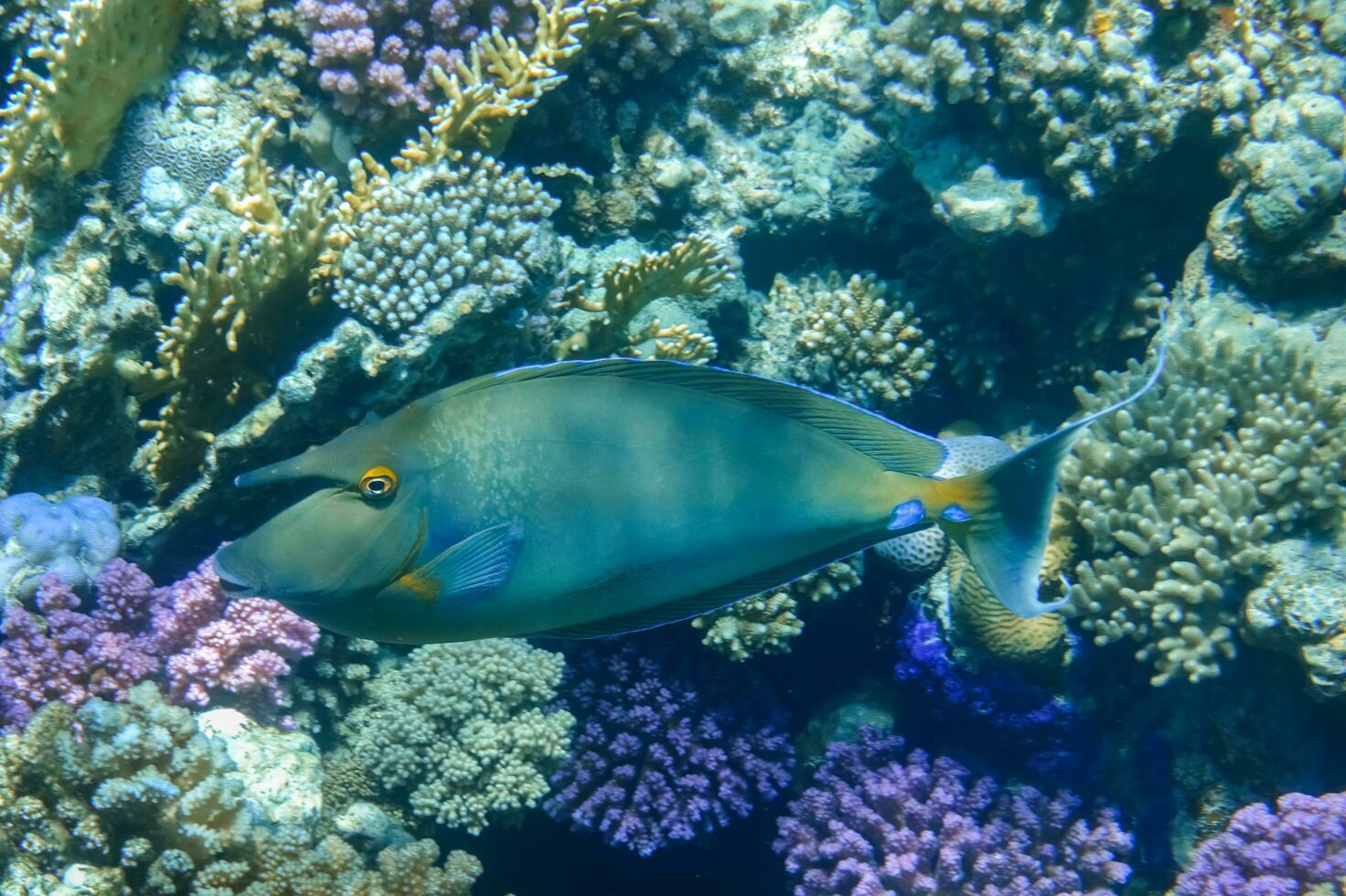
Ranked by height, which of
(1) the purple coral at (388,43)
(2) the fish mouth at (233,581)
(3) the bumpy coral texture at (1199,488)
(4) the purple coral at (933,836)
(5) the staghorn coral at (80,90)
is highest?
(1) the purple coral at (388,43)

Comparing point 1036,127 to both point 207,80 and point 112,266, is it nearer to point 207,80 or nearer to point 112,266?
point 207,80

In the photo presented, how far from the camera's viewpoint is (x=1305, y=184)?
3.83 metres

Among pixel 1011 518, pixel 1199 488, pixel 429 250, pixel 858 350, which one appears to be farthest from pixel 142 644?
pixel 1199 488

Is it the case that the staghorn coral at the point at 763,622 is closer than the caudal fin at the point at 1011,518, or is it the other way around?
the caudal fin at the point at 1011,518

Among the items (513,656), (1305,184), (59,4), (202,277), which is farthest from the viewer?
(59,4)

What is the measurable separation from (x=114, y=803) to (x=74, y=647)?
1121 mm

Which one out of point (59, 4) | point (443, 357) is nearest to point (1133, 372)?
point (443, 357)

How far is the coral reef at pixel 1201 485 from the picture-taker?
3.80 meters

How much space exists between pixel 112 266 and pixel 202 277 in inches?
34.8

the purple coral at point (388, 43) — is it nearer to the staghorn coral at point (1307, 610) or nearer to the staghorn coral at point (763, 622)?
the staghorn coral at point (763, 622)

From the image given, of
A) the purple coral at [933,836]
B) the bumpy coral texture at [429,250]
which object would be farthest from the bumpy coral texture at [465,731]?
the bumpy coral texture at [429,250]

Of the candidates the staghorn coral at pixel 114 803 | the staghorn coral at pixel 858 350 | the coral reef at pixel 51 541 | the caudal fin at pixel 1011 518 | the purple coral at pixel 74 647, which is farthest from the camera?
the staghorn coral at pixel 858 350

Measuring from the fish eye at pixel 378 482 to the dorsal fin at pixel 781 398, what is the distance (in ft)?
0.62

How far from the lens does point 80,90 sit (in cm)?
388
